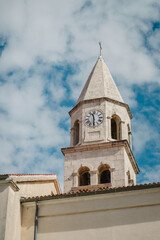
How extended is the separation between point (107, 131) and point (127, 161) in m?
2.29

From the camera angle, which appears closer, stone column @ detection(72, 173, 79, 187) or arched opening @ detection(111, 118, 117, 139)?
stone column @ detection(72, 173, 79, 187)

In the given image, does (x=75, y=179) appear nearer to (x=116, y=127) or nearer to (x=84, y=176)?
(x=84, y=176)

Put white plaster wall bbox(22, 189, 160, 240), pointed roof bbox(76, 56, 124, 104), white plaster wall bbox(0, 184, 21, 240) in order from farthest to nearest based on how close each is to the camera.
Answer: pointed roof bbox(76, 56, 124, 104)
white plaster wall bbox(0, 184, 21, 240)
white plaster wall bbox(22, 189, 160, 240)

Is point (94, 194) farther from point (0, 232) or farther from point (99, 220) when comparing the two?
point (0, 232)

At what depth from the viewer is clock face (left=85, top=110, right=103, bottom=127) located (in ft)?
99.7

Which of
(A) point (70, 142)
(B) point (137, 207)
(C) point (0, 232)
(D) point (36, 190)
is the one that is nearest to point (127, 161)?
(A) point (70, 142)

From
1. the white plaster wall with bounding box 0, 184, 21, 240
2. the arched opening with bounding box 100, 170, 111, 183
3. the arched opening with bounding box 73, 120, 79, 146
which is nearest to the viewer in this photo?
the white plaster wall with bounding box 0, 184, 21, 240

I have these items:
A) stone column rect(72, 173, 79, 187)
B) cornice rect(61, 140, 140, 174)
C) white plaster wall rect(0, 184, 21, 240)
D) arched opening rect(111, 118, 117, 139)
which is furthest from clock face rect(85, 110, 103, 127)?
white plaster wall rect(0, 184, 21, 240)

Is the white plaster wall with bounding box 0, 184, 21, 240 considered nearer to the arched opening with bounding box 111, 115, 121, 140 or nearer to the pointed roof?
the arched opening with bounding box 111, 115, 121, 140

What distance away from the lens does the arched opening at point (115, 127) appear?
3074 centimetres

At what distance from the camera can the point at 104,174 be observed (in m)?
29.2

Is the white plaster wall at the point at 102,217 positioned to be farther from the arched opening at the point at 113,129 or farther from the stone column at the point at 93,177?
the arched opening at the point at 113,129

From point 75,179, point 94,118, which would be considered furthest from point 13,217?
point 94,118

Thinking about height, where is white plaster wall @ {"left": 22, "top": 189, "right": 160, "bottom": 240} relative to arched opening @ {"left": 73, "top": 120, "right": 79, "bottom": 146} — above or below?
below
